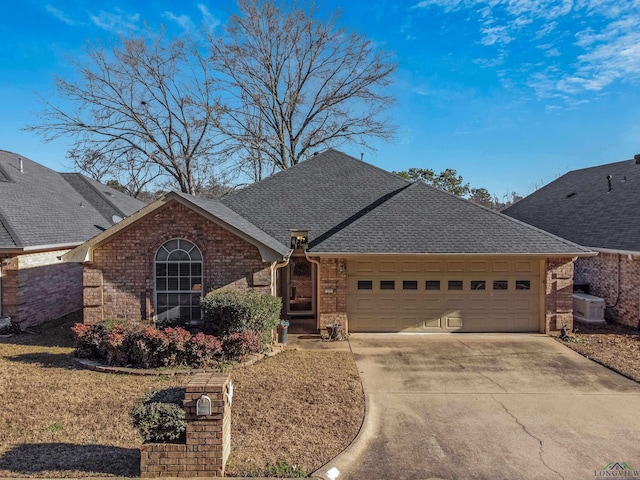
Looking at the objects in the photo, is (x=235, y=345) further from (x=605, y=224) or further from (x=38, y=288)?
(x=605, y=224)

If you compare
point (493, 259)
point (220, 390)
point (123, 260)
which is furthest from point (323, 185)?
point (220, 390)

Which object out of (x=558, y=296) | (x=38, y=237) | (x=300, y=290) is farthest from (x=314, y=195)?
(x=38, y=237)

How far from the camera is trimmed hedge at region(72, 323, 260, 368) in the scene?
27.4ft

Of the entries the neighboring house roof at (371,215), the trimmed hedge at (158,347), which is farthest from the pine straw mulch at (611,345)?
the trimmed hedge at (158,347)

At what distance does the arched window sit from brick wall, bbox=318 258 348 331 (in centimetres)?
358

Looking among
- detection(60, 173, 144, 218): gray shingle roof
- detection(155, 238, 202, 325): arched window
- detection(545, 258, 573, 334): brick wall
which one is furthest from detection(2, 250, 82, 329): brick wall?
detection(545, 258, 573, 334): brick wall

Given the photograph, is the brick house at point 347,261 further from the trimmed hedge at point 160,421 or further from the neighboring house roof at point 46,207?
the trimmed hedge at point 160,421

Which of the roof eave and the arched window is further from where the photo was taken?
the roof eave

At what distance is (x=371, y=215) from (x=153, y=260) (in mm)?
6834

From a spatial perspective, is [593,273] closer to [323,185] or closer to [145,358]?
[323,185]

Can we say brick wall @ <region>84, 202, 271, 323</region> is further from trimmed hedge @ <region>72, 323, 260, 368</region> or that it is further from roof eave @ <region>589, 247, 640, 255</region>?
roof eave @ <region>589, 247, 640, 255</region>

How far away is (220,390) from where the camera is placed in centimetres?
453

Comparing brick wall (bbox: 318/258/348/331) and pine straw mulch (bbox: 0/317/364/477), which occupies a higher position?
brick wall (bbox: 318/258/348/331)

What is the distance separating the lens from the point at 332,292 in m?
11.5
